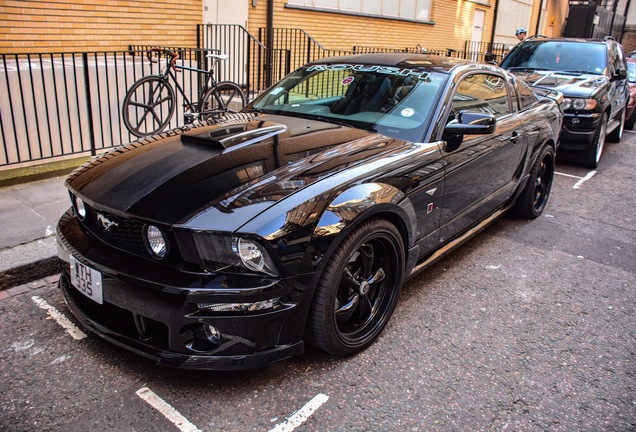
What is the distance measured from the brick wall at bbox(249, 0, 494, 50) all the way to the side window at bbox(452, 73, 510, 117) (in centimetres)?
711

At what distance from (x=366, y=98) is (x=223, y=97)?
5192 millimetres

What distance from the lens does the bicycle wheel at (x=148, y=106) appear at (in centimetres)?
671

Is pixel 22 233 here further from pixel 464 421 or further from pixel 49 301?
pixel 464 421

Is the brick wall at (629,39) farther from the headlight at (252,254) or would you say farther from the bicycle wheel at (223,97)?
the headlight at (252,254)

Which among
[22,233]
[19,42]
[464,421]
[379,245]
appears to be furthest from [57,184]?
[464,421]

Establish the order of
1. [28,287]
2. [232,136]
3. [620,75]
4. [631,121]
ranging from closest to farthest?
[232,136], [28,287], [620,75], [631,121]

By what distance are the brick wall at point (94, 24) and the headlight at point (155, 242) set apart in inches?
238

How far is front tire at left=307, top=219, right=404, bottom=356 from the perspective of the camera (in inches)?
105

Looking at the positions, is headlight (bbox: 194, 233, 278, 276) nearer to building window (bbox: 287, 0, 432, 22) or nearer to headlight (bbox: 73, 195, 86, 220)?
headlight (bbox: 73, 195, 86, 220)

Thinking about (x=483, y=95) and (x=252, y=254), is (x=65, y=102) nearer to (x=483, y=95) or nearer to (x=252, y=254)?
(x=483, y=95)

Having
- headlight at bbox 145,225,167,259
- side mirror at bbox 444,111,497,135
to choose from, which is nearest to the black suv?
side mirror at bbox 444,111,497,135

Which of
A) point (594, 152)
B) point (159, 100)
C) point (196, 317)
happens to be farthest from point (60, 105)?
point (594, 152)

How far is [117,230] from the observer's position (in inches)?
107

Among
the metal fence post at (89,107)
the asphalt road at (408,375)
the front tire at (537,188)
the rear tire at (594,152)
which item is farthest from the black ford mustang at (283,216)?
the rear tire at (594,152)
